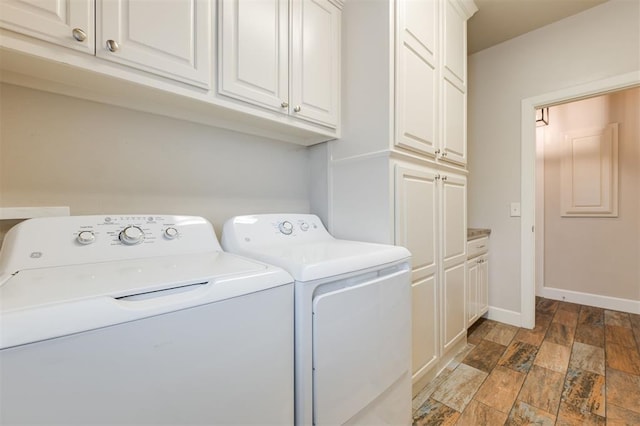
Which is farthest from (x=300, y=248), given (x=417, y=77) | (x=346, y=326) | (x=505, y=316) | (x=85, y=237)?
(x=505, y=316)

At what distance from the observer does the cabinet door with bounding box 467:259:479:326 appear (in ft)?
6.64

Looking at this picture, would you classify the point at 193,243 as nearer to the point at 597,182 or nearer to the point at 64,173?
the point at 64,173

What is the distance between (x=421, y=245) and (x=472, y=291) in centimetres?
95

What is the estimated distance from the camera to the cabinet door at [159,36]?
835mm

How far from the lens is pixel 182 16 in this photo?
0.98 meters

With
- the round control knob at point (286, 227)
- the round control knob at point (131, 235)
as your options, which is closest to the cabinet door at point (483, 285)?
the round control knob at point (286, 227)

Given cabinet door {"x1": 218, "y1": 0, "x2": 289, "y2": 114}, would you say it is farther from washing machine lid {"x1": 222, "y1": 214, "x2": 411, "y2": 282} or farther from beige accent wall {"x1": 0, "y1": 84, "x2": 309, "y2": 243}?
washing machine lid {"x1": 222, "y1": 214, "x2": 411, "y2": 282}

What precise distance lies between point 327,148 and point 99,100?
1074mm

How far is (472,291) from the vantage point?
209 cm

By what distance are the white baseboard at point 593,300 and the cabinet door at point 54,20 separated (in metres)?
4.17

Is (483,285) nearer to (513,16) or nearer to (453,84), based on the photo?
(453,84)

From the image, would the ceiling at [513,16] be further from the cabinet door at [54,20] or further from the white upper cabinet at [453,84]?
the cabinet door at [54,20]

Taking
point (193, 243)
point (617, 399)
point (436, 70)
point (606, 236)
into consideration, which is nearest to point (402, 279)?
point (193, 243)

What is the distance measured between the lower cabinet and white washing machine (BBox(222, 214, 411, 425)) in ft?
3.63
